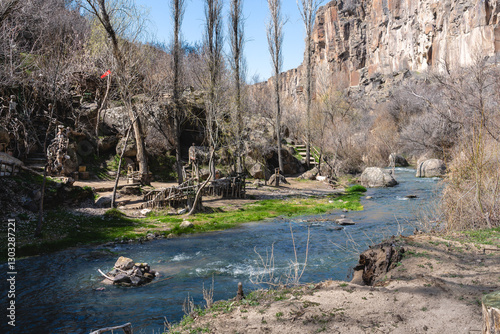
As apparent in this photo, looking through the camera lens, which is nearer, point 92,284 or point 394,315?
point 394,315

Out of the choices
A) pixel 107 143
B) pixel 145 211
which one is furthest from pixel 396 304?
pixel 107 143

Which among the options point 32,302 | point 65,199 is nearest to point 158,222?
point 65,199

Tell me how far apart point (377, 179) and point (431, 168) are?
14.3 feet

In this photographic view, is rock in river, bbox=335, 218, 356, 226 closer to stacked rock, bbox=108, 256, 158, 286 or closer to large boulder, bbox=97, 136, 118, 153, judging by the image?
stacked rock, bbox=108, 256, 158, 286

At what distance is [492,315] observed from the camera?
2359 millimetres

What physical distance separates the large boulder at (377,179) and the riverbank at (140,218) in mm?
3152

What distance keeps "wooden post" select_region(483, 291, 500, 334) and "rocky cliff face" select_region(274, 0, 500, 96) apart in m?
30.9

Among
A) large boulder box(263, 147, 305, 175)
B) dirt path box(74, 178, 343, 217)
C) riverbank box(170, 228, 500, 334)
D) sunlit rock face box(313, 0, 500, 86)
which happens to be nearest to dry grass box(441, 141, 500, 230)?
riverbank box(170, 228, 500, 334)

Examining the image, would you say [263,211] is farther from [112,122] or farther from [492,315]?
[492,315]

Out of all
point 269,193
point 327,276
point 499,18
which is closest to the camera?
point 327,276

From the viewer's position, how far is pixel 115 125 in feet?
65.5

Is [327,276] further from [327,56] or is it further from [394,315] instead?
[327,56]

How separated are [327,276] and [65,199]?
8.98 metres

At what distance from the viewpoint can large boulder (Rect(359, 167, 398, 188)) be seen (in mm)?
20655
